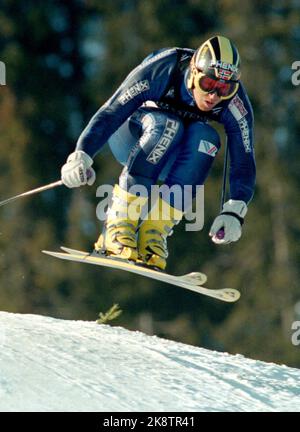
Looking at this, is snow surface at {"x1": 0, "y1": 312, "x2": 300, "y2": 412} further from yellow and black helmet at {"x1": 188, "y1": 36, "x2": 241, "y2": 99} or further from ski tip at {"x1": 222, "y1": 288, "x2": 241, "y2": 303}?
yellow and black helmet at {"x1": 188, "y1": 36, "x2": 241, "y2": 99}

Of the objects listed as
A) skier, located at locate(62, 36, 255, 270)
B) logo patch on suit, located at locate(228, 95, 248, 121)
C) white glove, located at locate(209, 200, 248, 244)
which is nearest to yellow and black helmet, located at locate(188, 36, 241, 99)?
skier, located at locate(62, 36, 255, 270)

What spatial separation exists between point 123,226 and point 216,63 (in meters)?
1.05

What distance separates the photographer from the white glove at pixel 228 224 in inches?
283

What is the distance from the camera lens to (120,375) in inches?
238

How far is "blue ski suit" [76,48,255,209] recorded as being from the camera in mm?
6969

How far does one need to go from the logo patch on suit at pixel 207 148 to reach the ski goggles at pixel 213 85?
0.88 ft

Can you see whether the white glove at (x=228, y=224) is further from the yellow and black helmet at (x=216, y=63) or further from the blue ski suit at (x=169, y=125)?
the yellow and black helmet at (x=216, y=63)

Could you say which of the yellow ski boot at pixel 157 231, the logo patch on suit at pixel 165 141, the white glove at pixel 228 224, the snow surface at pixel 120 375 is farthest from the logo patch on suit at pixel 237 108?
the snow surface at pixel 120 375

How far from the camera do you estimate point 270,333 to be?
24.3 meters

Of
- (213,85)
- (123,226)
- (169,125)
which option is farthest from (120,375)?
(213,85)

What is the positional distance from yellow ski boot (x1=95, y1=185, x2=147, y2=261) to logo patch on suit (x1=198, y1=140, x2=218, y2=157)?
429 mm

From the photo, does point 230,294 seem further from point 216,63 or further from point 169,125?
point 216,63
